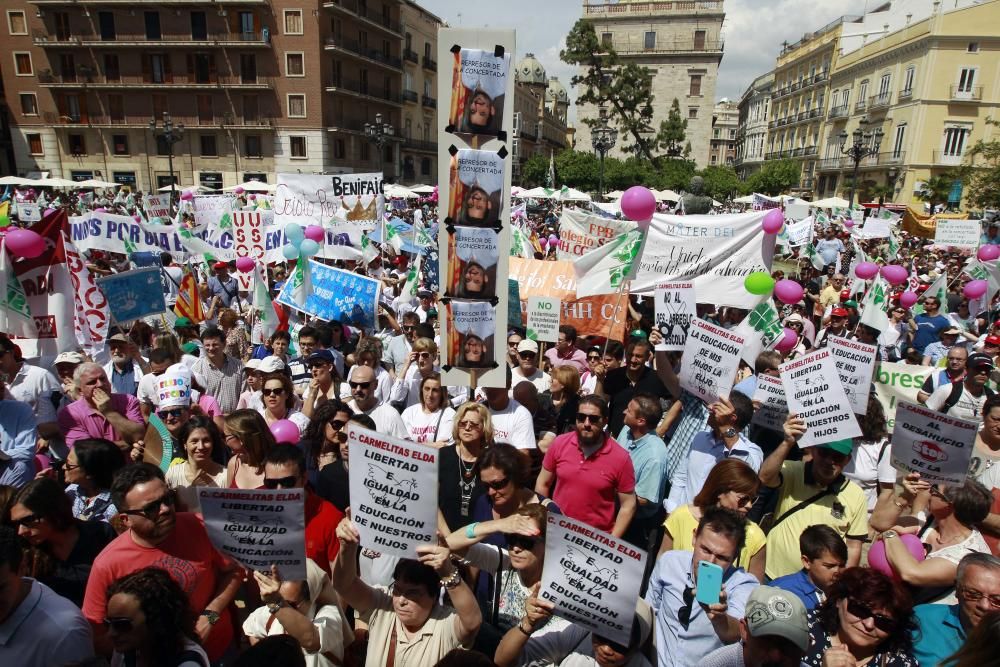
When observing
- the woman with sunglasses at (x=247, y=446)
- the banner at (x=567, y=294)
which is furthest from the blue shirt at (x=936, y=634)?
the banner at (x=567, y=294)

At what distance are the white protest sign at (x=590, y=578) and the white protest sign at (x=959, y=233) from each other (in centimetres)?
1427

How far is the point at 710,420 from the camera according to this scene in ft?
13.9

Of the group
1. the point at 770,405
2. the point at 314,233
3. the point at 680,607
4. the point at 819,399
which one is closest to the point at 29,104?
the point at 314,233

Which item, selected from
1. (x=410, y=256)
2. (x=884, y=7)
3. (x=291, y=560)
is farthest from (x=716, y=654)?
(x=884, y=7)

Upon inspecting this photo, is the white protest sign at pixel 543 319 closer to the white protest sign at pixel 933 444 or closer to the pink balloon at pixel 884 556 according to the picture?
the white protest sign at pixel 933 444

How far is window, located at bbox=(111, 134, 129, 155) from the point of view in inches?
1764

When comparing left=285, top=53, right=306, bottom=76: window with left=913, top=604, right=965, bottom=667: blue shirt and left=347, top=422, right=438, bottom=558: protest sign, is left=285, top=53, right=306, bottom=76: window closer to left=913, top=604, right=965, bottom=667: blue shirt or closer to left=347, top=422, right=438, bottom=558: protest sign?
left=347, top=422, right=438, bottom=558: protest sign

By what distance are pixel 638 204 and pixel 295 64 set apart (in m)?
44.1

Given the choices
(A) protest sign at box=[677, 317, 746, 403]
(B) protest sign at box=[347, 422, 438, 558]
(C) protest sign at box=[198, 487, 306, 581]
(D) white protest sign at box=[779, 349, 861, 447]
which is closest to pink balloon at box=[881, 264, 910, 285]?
(A) protest sign at box=[677, 317, 746, 403]

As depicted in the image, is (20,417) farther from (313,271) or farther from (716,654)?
(716,654)

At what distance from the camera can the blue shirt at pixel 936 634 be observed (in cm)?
246

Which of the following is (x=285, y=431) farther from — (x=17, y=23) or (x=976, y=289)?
(x=17, y=23)

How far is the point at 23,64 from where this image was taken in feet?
144

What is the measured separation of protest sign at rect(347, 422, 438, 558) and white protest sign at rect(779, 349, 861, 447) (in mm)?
2255
